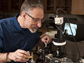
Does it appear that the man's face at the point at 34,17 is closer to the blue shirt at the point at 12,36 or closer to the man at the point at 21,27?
the man at the point at 21,27

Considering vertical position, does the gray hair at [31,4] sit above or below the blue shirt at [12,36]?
above

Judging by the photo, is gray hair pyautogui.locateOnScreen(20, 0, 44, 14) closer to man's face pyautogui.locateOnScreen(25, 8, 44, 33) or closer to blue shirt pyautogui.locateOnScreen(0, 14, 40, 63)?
man's face pyautogui.locateOnScreen(25, 8, 44, 33)

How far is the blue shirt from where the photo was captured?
46.5 inches

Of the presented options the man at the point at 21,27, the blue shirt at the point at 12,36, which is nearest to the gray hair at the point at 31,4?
the man at the point at 21,27

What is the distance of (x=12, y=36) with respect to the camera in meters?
1.23

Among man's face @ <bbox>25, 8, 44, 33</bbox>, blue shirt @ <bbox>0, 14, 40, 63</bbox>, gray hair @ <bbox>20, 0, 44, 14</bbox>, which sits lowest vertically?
blue shirt @ <bbox>0, 14, 40, 63</bbox>

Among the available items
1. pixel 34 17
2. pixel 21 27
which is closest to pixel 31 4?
pixel 34 17

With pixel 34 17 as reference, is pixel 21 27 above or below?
below

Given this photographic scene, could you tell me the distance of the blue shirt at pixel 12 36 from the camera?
3.87 ft

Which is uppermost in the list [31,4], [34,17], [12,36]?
[31,4]

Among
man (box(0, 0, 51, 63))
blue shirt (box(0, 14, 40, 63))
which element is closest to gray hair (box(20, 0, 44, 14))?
man (box(0, 0, 51, 63))

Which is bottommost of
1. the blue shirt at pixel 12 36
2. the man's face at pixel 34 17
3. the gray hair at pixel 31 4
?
the blue shirt at pixel 12 36

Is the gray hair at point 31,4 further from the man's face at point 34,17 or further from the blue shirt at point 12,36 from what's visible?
the blue shirt at point 12,36

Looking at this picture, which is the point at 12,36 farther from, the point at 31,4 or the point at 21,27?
the point at 31,4
